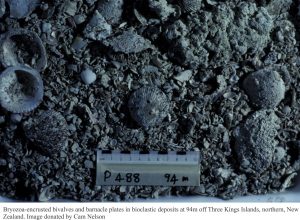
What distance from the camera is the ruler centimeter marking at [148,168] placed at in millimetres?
993

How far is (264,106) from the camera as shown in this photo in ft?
3.34

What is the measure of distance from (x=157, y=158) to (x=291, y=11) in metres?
0.45

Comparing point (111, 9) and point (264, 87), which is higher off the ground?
point (111, 9)

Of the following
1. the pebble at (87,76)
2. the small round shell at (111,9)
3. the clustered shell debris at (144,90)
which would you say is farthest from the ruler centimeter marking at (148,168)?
the small round shell at (111,9)

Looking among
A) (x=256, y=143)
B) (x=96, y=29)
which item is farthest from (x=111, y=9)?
(x=256, y=143)

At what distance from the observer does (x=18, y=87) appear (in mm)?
991

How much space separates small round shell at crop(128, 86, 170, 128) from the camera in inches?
Answer: 38.7

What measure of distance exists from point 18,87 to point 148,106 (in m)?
0.28

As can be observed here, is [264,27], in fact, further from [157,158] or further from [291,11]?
[157,158]

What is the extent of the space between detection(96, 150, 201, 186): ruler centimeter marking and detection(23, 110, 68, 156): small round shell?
0.30 ft

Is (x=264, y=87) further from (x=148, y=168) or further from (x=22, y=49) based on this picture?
(x=22, y=49)

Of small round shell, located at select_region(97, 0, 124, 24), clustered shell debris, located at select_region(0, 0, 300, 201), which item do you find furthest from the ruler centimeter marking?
small round shell, located at select_region(97, 0, 124, 24)

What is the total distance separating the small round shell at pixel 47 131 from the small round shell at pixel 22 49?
0.11 meters

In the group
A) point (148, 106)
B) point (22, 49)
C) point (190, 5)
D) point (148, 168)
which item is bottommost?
point (148, 168)
